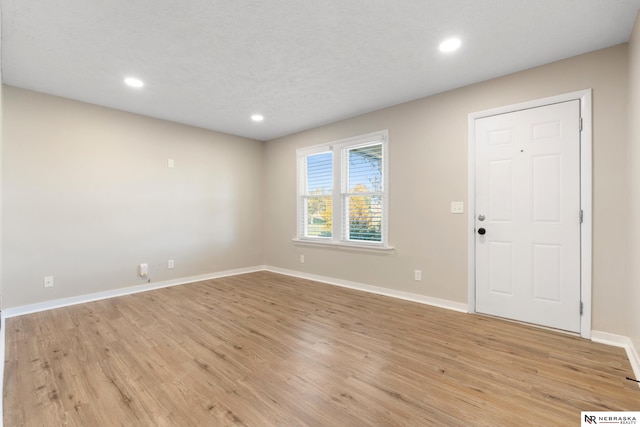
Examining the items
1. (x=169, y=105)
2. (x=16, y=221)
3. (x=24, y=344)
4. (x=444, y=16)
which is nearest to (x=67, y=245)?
(x=16, y=221)

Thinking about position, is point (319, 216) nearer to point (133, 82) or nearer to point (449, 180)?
point (449, 180)

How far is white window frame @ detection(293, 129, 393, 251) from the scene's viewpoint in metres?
3.90

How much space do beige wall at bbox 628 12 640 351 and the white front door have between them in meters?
0.34

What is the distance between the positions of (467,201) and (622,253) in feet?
4.21

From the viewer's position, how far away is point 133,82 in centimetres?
308

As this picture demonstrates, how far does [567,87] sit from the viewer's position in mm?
2609

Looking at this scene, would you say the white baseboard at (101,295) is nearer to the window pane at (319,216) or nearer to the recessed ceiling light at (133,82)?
the window pane at (319,216)

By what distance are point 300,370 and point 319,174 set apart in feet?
11.0

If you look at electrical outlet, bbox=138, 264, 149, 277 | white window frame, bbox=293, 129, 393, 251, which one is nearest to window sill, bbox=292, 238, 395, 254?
white window frame, bbox=293, 129, 393, 251

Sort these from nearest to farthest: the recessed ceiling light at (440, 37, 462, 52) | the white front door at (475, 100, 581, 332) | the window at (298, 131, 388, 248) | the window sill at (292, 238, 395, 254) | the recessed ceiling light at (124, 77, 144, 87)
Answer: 1. the recessed ceiling light at (440, 37, 462, 52)
2. the white front door at (475, 100, 581, 332)
3. the recessed ceiling light at (124, 77, 144, 87)
4. the window sill at (292, 238, 395, 254)
5. the window at (298, 131, 388, 248)

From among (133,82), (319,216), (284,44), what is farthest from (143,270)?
(284,44)

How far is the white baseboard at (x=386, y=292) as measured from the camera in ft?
10.8

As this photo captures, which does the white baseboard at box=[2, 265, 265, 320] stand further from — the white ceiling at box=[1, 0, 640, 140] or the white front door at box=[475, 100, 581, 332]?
the white front door at box=[475, 100, 581, 332]

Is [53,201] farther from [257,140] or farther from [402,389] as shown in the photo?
[402,389]
